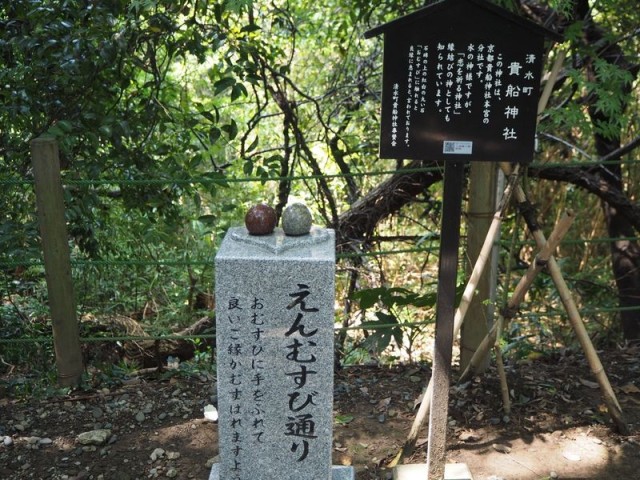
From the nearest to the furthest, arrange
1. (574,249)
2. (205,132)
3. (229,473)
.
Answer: (229,473) < (205,132) < (574,249)

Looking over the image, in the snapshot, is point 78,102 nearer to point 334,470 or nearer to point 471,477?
point 334,470

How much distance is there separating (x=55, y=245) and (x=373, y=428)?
1.82m

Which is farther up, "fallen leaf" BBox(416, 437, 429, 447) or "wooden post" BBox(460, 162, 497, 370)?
"wooden post" BBox(460, 162, 497, 370)

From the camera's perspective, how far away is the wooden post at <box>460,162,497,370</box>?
3275 millimetres

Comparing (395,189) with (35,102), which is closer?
(35,102)

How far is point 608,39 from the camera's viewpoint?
3512 millimetres

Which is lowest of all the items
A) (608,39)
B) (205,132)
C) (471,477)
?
(471,477)

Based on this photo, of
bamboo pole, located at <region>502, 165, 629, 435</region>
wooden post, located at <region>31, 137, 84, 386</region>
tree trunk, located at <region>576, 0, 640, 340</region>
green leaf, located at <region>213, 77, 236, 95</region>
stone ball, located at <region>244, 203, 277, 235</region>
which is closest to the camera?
stone ball, located at <region>244, 203, 277, 235</region>

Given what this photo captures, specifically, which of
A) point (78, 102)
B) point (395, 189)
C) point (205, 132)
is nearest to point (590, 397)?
point (395, 189)

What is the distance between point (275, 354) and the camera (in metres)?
2.47

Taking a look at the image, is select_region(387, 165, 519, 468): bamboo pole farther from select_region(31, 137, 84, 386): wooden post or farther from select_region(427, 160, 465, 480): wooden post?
select_region(31, 137, 84, 386): wooden post

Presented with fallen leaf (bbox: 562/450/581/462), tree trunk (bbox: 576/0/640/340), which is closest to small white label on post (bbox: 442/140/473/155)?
fallen leaf (bbox: 562/450/581/462)

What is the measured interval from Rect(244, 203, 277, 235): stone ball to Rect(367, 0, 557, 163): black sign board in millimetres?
527

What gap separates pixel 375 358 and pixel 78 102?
2443 mm
